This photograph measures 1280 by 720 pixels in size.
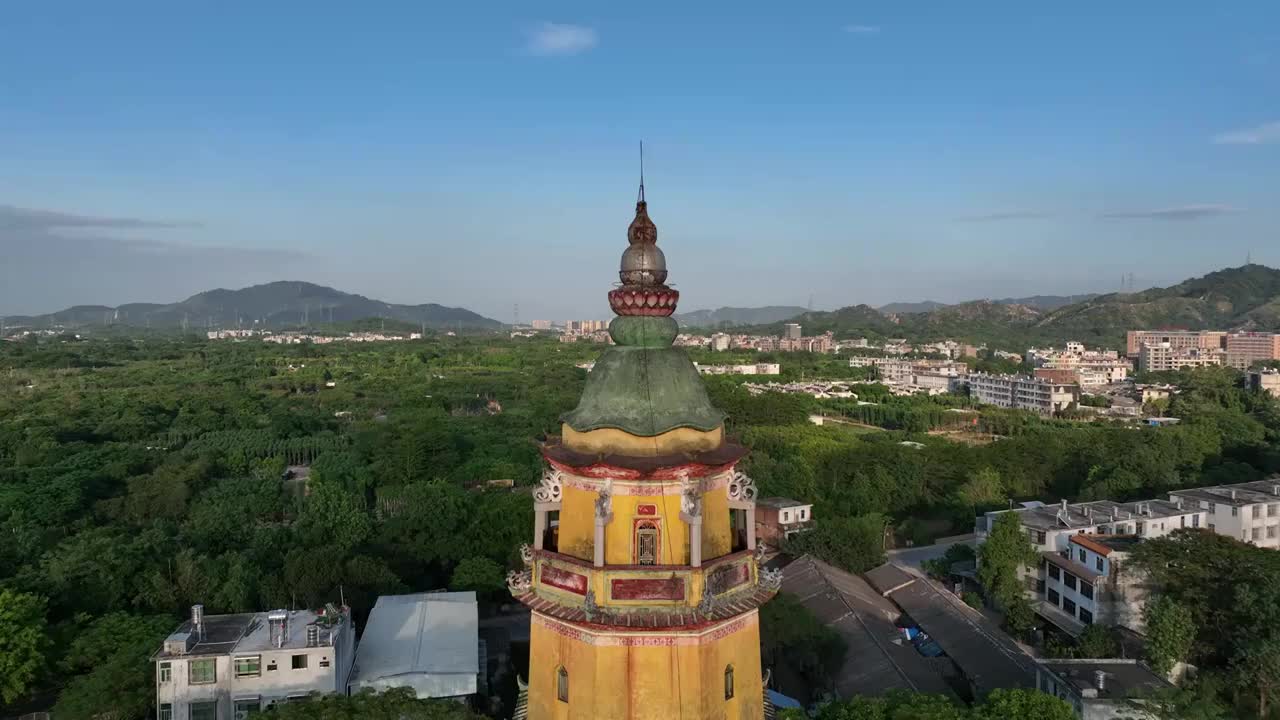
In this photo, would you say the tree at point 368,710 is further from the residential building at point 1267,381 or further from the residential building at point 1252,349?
the residential building at point 1252,349

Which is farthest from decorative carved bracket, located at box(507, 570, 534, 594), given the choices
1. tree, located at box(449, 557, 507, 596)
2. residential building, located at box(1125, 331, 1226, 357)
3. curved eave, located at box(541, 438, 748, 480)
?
residential building, located at box(1125, 331, 1226, 357)

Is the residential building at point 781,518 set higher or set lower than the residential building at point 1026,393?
lower

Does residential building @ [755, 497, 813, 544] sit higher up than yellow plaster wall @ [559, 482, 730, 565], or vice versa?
yellow plaster wall @ [559, 482, 730, 565]

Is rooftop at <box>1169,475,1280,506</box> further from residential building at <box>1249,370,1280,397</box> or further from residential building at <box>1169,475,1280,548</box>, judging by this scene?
residential building at <box>1249,370,1280,397</box>

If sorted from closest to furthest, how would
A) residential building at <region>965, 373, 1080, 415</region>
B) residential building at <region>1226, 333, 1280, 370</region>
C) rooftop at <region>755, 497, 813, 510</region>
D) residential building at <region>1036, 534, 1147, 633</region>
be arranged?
residential building at <region>1036, 534, 1147, 633</region> → rooftop at <region>755, 497, 813, 510</region> → residential building at <region>965, 373, 1080, 415</region> → residential building at <region>1226, 333, 1280, 370</region>

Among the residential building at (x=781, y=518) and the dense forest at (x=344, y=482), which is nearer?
the dense forest at (x=344, y=482)

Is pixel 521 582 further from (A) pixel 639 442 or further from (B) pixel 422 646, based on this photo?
(B) pixel 422 646

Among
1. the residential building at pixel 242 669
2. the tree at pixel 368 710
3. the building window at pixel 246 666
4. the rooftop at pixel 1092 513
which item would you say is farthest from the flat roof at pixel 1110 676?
the building window at pixel 246 666
